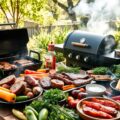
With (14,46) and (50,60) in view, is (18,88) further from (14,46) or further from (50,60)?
(14,46)

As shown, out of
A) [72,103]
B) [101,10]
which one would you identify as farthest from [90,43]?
[101,10]

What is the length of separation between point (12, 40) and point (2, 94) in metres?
1.89

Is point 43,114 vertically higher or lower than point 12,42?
lower

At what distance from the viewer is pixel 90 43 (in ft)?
13.4

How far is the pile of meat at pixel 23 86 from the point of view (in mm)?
2715

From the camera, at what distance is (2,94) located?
8.73ft

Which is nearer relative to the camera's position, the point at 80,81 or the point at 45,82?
the point at 45,82

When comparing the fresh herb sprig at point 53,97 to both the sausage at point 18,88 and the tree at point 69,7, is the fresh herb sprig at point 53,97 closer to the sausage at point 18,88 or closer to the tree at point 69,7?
the sausage at point 18,88

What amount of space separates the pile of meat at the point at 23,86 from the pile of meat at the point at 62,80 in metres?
0.15

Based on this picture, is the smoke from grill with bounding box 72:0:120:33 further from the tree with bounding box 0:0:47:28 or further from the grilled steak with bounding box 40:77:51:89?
the grilled steak with bounding box 40:77:51:89

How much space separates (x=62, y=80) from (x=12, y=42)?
1.62m

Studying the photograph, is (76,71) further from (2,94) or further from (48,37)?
(48,37)

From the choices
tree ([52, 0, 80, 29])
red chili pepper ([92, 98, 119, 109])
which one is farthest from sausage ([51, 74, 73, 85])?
tree ([52, 0, 80, 29])

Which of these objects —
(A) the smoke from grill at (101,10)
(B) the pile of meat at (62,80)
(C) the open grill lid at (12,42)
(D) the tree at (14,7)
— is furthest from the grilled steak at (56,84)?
(A) the smoke from grill at (101,10)
